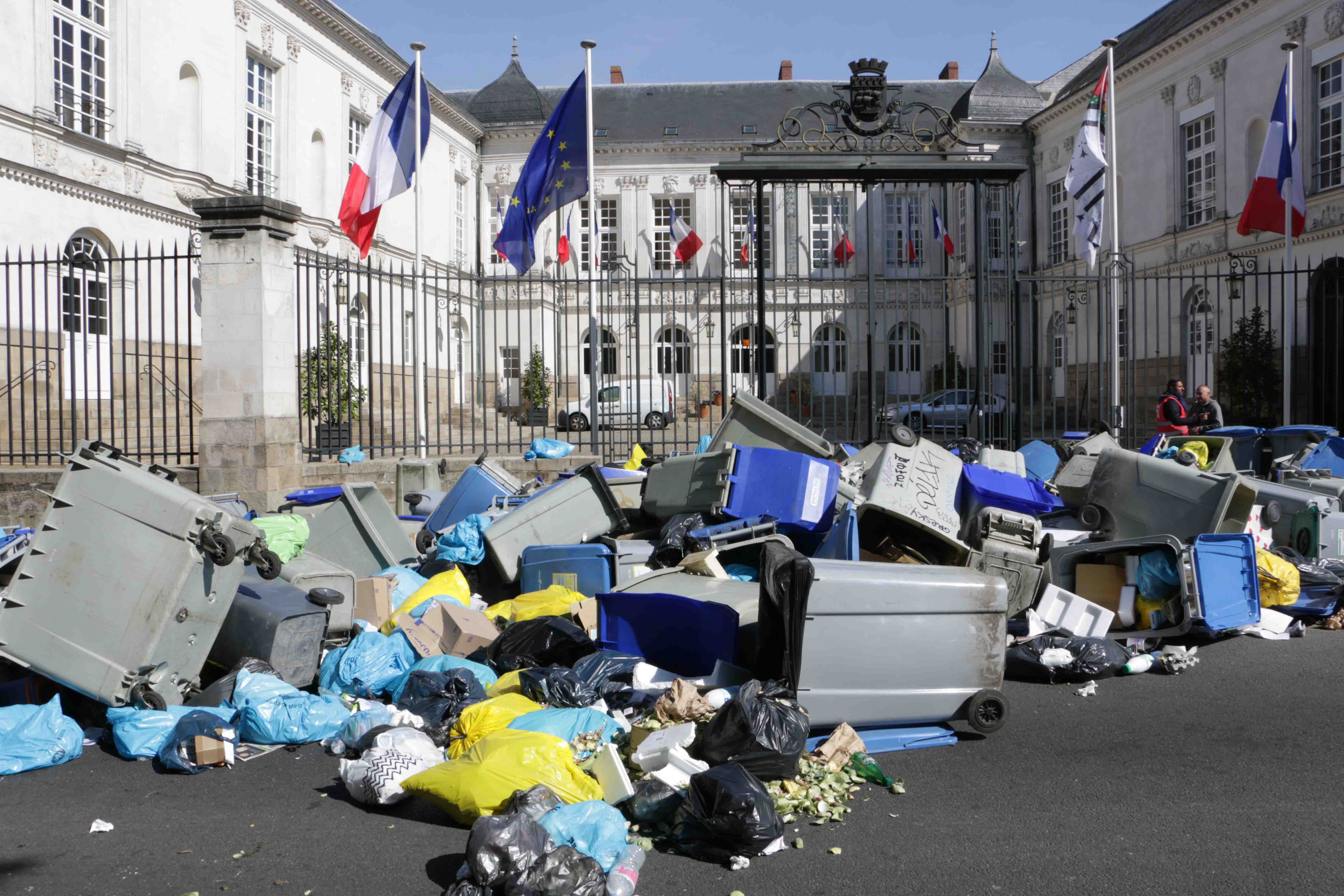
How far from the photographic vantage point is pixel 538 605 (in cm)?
631

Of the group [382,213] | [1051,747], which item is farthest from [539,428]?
[1051,747]

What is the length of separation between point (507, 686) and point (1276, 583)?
17.3 feet

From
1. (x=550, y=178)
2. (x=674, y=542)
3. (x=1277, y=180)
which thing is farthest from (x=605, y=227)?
(x=674, y=542)

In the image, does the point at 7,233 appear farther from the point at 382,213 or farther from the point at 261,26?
the point at 382,213

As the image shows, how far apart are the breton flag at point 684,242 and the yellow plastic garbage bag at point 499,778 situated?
55.5ft

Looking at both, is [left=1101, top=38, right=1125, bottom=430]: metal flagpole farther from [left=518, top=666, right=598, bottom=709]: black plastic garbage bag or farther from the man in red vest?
[left=518, top=666, right=598, bottom=709]: black plastic garbage bag

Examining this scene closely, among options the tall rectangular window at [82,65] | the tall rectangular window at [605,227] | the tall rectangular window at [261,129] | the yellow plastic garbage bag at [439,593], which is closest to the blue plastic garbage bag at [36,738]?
the yellow plastic garbage bag at [439,593]

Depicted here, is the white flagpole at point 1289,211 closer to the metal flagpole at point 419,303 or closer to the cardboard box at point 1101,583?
the cardboard box at point 1101,583

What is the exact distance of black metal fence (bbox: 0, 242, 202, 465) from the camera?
1048 centimetres

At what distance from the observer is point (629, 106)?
37.7m

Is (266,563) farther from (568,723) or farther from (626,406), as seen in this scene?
(626,406)

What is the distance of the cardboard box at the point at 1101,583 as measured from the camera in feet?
21.3

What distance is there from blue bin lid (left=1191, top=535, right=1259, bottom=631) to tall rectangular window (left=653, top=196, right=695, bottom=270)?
29.0 m

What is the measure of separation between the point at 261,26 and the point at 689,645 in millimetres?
23439
